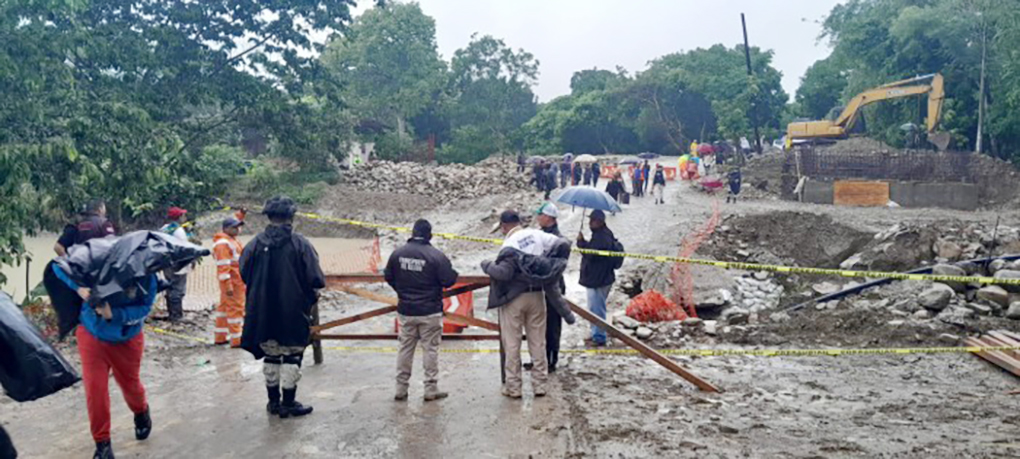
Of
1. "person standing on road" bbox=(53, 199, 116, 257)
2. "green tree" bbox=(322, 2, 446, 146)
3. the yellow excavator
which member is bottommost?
"person standing on road" bbox=(53, 199, 116, 257)

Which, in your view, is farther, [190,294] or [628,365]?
[190,294]

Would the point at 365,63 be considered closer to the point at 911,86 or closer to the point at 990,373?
the point at 911,86

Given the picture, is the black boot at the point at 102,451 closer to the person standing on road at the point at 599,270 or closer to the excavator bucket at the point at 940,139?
the person standing on road at the point at 599,270

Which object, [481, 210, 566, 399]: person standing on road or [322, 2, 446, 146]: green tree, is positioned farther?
[322, 2, 446, 146]: green tree

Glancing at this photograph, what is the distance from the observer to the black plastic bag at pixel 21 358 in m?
2.62

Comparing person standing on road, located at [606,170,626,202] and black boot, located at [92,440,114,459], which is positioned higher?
person standing on road, located at [606,170,626,202]

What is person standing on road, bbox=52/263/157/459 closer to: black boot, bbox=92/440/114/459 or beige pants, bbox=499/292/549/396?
black boot, bbox=92/440/114/459

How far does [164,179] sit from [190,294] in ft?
14.8

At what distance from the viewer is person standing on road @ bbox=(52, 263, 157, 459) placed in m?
4.62

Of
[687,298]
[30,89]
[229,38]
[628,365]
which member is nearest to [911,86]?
[687,298]

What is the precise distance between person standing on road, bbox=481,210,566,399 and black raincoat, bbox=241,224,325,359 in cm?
137

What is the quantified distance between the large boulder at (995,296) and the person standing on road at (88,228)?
409 inches

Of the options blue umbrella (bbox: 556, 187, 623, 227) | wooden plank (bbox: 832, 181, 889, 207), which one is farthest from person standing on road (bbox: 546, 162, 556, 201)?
blue umbrella (bbox: 556, 187, 623, 227)

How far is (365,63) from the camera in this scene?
166 feet
